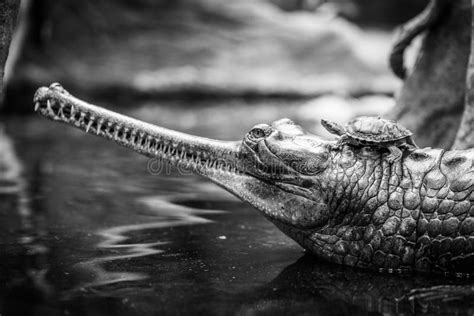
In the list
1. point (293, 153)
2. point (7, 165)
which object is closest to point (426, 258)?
point (293, 153)

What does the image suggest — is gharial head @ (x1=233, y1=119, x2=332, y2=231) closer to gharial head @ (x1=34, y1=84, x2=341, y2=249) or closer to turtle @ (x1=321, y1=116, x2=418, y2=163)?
gharial head @ (x1=34, y1=84, x2=341, y2=249)

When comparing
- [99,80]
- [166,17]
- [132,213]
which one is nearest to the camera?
[132,213]

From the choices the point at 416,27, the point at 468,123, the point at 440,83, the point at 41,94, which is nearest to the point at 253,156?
the point at 41,94

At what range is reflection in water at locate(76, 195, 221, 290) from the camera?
345cm

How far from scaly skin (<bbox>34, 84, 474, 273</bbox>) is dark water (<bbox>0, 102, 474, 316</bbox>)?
15 cm

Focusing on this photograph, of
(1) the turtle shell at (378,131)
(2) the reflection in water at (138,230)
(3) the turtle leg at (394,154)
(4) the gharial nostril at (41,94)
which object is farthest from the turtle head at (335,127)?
(4) the gharial nostril at (41,94)

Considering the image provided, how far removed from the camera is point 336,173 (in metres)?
3.71

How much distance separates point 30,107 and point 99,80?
6.13 feet

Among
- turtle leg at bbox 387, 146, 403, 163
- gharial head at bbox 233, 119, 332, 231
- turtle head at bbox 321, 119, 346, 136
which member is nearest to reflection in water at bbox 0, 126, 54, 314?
gharial head at bbox 233, 119, 332, 231

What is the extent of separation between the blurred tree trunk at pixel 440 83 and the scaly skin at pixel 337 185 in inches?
119

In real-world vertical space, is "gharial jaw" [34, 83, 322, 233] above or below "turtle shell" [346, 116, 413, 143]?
below

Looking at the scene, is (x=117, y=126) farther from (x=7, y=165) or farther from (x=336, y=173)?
(x=7, y=165)

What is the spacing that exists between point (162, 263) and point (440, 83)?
13.2 feet

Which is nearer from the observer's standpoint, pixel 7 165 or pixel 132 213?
pixel 132 213
